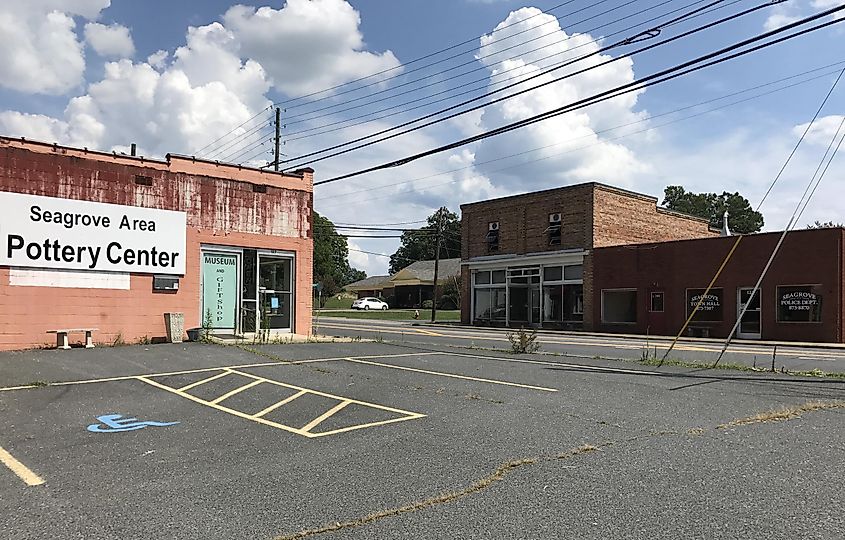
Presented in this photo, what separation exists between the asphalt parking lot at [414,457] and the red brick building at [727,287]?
17.9 metres

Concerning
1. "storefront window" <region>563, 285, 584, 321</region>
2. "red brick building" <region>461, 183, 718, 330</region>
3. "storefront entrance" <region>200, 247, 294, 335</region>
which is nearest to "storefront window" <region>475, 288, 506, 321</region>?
"red brick building" <region>461, 183, 718, 330</region>

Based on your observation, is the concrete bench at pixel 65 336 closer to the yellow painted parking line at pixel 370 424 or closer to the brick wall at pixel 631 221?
the yellow painted parking line at pixel 370 424

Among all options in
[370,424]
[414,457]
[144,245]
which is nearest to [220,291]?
[144,245]

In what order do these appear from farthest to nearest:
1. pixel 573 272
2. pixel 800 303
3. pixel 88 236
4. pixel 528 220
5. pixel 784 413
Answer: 1. pixel 528 220
2. pixel 573 272
3. pixel 800 303
4. pixel 88 236
5. pixel 784 413

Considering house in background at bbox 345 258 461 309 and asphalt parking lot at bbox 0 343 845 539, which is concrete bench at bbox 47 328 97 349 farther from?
house in background at bbox 345 258 461 309

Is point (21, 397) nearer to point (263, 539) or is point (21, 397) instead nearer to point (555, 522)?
point (263, 539)

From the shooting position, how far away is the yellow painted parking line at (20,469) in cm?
646

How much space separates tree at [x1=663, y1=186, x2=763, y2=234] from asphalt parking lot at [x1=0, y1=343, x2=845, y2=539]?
82.2 metres

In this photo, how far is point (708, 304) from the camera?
33.2 metres

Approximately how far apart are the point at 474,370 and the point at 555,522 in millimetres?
9797

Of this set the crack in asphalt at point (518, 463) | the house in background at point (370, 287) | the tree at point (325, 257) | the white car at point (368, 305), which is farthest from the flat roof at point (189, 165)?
the house in background at point (370, 287)

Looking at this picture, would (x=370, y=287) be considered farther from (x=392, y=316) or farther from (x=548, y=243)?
(x=548, y=243)

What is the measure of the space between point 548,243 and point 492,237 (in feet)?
15.1

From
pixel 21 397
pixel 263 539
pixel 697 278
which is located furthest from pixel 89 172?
pixel 697 278
